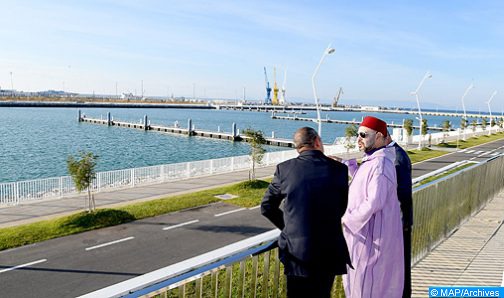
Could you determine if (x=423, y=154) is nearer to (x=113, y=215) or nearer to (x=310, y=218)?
(x=113, y=215)

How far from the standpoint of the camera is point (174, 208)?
16.3 metres

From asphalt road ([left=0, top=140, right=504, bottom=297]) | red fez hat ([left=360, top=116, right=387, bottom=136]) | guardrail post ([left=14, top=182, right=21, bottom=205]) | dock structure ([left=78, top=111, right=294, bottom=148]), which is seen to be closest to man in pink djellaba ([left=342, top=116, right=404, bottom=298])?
red fez hat ([left=360, top=116, right=387, bottom=136])

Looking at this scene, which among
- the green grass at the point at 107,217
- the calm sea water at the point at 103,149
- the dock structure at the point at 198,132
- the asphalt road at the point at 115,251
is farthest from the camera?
the dock structure at the point at 198,132

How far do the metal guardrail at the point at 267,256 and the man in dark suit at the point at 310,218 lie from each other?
0.29 metres

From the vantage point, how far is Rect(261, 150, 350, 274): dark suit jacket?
279 centimetres

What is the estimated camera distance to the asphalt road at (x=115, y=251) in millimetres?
9609

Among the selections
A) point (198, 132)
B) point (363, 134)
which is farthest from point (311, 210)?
point (198, 132)

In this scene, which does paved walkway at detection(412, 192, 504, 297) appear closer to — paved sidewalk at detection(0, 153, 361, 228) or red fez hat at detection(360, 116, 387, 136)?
red fez hat at detection(360, 116, 387, 136)

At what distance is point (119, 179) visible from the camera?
21.1 metres

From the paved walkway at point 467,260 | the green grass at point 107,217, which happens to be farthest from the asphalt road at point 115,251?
the paved walkway at point 467,260

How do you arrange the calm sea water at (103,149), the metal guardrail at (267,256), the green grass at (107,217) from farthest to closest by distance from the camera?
1. the calm sea water at (103,149)
2. the green grass at (107,217)
3. the metal guardrail at (267,256)

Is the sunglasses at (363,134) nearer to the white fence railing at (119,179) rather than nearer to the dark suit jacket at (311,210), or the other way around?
the dark suit jacket at (311,210)

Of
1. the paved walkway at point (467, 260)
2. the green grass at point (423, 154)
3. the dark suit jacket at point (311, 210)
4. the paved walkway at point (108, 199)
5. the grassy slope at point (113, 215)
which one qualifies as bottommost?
the paved walkway at point (108, 199)

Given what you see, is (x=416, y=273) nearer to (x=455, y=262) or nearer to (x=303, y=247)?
(x=455, y=262)
